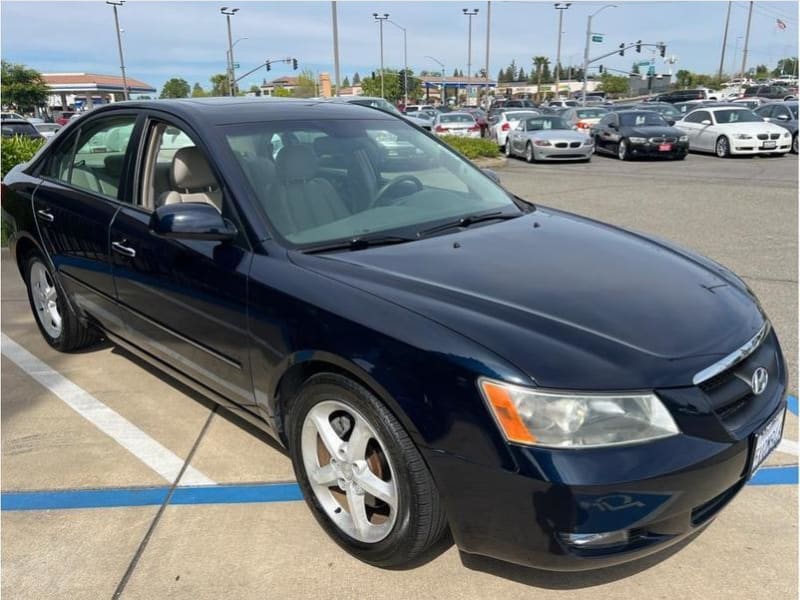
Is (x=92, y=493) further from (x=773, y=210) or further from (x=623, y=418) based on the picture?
(x=773, y=210)

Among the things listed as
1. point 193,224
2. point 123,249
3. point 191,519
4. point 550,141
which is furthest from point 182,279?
point 550,141

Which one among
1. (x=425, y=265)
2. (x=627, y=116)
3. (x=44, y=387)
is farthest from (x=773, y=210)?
(x=627, y=116)

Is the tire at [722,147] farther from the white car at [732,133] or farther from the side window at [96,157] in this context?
the side window at [96,157]

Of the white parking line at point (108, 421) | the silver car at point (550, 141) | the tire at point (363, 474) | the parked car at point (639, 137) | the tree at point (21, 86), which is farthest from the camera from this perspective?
the tree at point (21, 86)

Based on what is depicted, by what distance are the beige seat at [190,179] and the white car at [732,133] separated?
717 inches

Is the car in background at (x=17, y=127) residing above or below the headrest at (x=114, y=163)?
below

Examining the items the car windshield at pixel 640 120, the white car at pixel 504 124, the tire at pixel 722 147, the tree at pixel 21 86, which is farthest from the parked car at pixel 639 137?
the tree at pixel 21 86

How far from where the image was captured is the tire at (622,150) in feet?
61.2

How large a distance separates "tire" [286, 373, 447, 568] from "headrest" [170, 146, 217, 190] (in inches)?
48.4

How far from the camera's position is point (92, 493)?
10.2 ft

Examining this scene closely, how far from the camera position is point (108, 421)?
12.3 ft

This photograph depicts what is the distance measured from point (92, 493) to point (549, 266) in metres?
2.26

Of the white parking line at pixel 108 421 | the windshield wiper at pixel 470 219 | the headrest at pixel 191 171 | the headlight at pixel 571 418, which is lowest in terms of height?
the white parking line at pixel 108 421

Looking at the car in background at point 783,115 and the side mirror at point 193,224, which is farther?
the car in background at point 783,115
